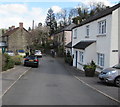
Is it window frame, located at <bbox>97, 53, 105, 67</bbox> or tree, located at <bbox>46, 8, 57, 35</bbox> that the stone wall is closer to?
tree, located at <bbox>46, 8, 57, 35</bbox>

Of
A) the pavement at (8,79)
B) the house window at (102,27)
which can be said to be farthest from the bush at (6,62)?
the house window at (102,27)

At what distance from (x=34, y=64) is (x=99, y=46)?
10252 mm

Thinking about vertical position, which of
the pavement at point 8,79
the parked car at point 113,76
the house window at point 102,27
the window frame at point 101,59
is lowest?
the pavement at point 8,79

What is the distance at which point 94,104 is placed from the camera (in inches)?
354

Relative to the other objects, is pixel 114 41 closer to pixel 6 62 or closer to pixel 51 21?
pixel 6 62

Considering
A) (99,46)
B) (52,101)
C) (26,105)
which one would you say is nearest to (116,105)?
(52,101)

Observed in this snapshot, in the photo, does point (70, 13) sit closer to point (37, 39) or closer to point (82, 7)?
point (82, 7)

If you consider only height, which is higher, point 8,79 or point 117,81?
point 117,81

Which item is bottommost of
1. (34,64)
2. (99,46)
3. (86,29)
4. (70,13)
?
(34,64)

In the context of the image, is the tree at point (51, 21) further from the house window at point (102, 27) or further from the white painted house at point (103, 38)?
the house window at point (102, 27)

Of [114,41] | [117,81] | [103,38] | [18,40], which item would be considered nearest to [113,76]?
[117,81]

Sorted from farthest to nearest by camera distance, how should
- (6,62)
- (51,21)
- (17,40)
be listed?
(51,21) < (17,40) < (6,62)

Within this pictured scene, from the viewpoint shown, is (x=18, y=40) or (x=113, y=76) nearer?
(x=113, y=76)

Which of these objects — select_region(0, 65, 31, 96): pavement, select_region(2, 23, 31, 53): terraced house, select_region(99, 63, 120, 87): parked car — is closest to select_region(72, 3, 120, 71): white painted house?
select_region(99, 63, 120, 87): parked car
